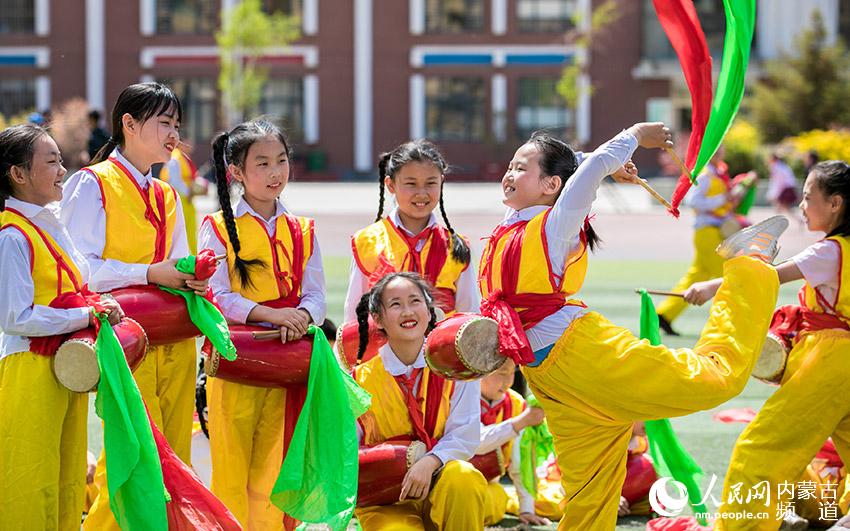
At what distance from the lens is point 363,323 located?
4660 mm

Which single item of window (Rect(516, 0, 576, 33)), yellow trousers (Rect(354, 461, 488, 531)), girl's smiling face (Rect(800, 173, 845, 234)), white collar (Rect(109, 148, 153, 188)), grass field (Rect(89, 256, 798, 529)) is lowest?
grass field (Rect(89, 256, 798, 529))

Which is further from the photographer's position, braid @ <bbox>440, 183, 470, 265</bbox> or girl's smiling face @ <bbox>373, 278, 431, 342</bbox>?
braid @ <bbox>440, 183, 470, 265</bbox>

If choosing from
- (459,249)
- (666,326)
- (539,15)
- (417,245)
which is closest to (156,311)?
(417,245)

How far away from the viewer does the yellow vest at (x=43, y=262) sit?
3.89 m

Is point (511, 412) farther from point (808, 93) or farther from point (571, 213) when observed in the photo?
point (808, 93)

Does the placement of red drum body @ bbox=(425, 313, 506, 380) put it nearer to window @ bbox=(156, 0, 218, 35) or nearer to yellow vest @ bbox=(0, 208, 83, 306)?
yellow vest @ bbox=(0, 208, 83, 306)

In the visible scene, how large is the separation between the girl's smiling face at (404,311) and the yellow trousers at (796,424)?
4.46ft

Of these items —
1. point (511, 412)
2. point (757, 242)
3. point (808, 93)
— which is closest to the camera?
point (757, 242)

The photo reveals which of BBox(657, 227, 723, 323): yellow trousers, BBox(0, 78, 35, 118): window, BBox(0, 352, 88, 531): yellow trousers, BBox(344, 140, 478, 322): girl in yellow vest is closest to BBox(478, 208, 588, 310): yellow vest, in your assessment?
BBox(344, 140, 478, 322): girl in yellow vest

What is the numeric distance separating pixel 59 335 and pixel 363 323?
1.23 metres

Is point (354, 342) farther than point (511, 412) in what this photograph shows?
No

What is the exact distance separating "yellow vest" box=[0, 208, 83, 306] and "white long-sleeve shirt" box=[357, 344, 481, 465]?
3.95 ft

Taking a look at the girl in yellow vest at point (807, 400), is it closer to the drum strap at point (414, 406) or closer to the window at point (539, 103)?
the drum strap at point (414, 406)

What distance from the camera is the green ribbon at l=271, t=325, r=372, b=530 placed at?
13.7 ft
